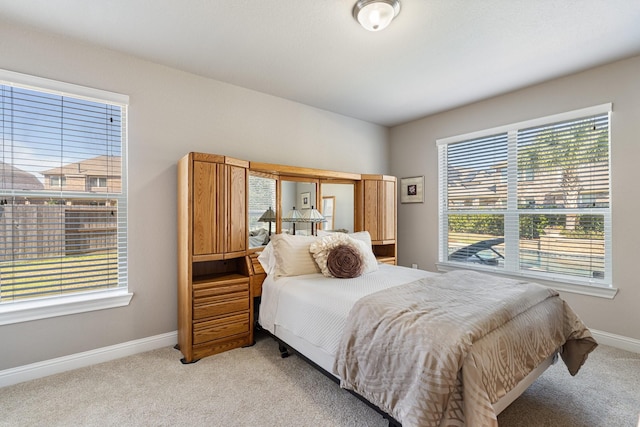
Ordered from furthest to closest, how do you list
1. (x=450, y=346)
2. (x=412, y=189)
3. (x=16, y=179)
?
(x=412, y=189) < (x=16, y=179) < (x=450, y=346)

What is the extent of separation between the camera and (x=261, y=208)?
3.11 meters

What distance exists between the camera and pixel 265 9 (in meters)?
1.97

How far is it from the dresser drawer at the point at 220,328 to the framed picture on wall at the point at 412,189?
9.64 feet

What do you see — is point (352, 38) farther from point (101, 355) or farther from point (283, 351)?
point (101, 355)

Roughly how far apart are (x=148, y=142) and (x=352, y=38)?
6.65ft

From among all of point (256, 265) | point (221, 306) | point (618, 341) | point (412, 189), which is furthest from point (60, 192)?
point (618, 341)

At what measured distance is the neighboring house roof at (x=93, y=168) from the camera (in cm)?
235

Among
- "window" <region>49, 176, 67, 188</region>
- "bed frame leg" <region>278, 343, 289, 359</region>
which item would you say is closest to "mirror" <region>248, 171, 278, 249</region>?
"bed frame leg" <region>278, 343, 289, 359</region>

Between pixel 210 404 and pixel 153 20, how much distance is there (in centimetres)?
271

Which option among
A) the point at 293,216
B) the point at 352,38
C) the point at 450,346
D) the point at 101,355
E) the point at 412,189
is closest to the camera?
the point at 450,346

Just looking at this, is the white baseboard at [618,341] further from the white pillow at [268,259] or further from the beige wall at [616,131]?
the white pillow at [268,259]

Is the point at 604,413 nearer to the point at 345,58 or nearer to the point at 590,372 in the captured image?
the point at 590,372

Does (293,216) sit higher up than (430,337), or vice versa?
(293,216)

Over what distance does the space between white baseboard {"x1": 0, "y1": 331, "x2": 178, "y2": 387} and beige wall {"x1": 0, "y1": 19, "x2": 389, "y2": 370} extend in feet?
0.16
